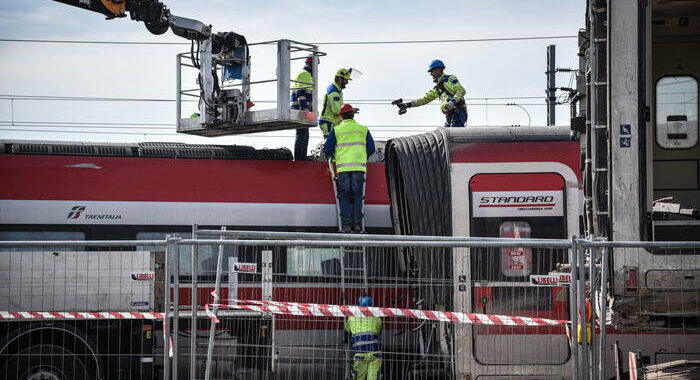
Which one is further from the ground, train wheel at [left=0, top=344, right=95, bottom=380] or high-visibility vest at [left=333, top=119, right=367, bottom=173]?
high-visibility vest at [left=333, top=119, right=367, bottom=173]

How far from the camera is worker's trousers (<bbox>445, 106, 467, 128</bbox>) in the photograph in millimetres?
15211

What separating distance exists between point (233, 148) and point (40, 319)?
4.21 metres

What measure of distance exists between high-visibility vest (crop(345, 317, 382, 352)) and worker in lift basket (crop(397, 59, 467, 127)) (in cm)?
566

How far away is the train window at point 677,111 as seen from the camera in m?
11.7

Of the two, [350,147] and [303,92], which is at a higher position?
→ [303,92]

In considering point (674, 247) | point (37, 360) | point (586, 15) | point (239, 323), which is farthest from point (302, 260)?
point (674, 247)

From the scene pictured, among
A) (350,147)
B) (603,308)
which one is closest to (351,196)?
(350,147)

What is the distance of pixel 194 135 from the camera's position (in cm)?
1672

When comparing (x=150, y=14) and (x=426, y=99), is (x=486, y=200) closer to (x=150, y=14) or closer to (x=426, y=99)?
(x=426, y=99)

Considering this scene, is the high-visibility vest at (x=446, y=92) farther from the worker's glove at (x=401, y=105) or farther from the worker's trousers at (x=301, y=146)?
the worker's trousers at (x=301, y=146)

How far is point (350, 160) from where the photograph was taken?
1316 centimetres

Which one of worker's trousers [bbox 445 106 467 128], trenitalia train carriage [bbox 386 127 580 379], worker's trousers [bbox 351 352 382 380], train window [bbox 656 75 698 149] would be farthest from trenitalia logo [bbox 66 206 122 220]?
train window [bbox 656 75 698 149]

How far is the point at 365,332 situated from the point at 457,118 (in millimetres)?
5899

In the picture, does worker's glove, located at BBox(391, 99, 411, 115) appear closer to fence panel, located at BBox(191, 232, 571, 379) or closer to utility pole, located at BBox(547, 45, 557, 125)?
fence panel, located at BBox(191, 232, 571, 379)
